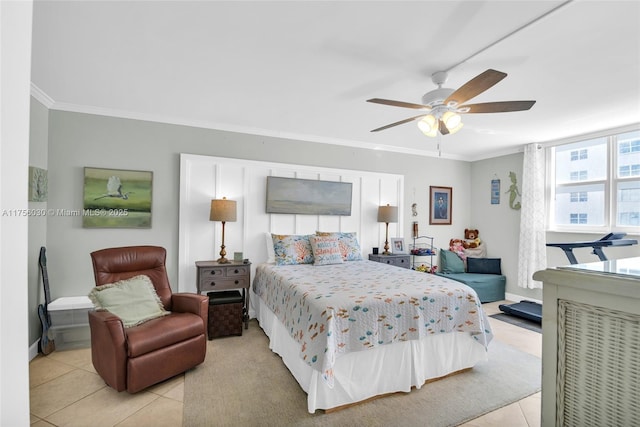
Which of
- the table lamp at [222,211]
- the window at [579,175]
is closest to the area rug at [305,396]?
the table lamp at [222,211]

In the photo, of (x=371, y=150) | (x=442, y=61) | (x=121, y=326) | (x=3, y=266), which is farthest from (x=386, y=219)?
(x=3, y=266)

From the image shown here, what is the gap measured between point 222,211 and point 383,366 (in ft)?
7.99

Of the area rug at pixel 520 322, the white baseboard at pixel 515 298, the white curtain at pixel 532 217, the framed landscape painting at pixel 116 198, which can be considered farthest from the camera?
the white baseboard at pixel 515 298

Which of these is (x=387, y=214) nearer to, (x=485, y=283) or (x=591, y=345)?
(x=485, y=283)

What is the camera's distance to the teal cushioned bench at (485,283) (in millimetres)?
4996

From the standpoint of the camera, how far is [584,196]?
448 centimetres

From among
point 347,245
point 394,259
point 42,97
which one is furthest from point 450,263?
point 42,97

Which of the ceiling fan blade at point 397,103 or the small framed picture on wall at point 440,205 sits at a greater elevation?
the ceiling fan blade at point 397,103

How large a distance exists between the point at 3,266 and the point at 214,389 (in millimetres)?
2457

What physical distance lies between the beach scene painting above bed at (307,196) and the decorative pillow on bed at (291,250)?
478 millimetres

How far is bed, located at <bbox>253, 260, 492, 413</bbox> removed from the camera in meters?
2.20

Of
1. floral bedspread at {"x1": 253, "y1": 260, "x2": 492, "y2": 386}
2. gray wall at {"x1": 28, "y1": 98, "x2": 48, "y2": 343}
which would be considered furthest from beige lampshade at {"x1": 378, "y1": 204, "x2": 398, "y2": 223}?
gray wall at {"x1": 28, "y1": 98, "x2": 48, "y2": 343}

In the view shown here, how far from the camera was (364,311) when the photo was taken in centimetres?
231

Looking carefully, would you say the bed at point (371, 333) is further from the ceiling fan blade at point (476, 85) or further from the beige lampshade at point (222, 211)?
the ceiling fan blade at point (476, 85)
